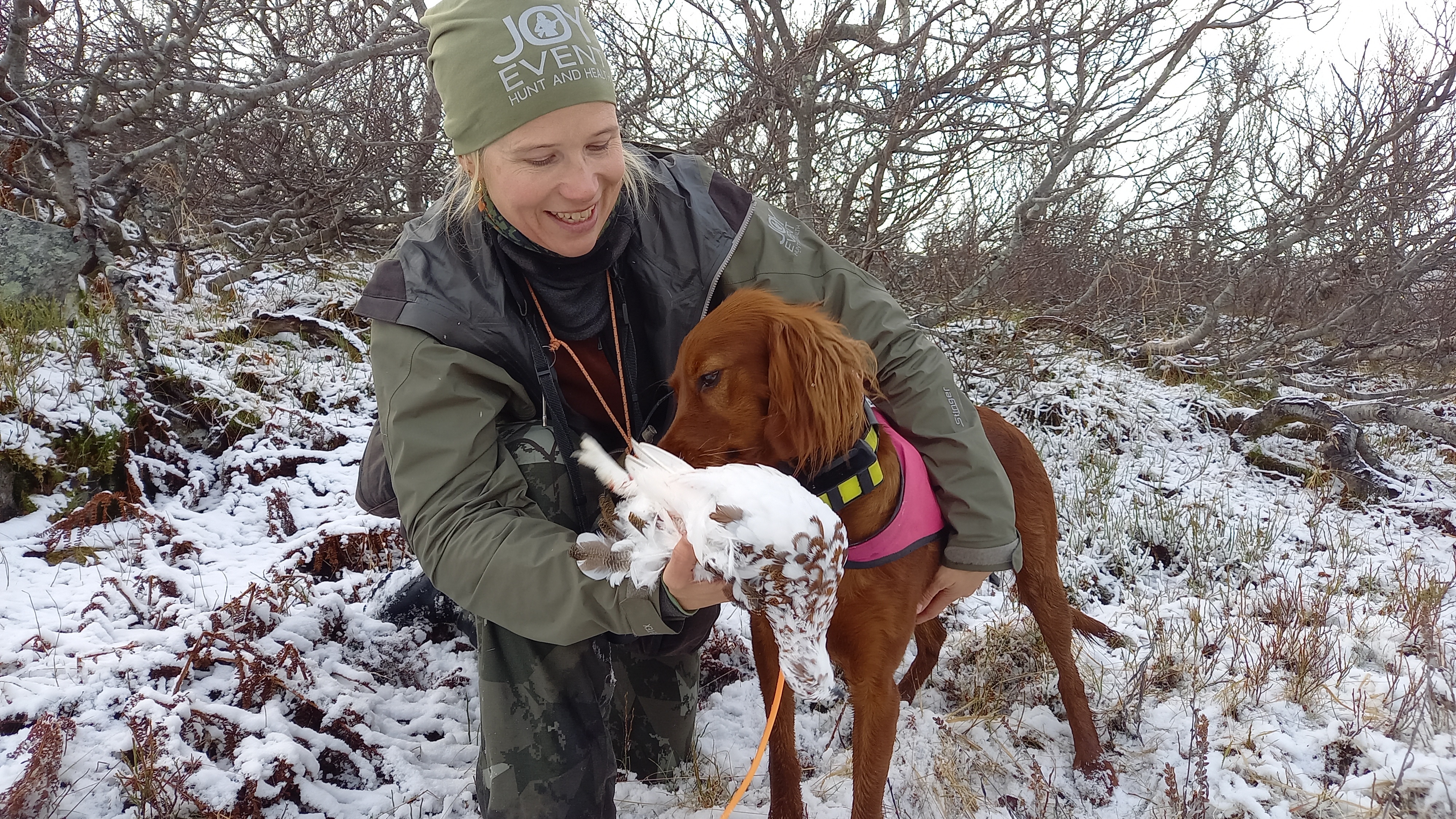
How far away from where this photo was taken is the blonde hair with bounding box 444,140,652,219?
1.99 metres

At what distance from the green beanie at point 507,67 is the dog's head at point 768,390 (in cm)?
65

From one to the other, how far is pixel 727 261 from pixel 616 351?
41 cm

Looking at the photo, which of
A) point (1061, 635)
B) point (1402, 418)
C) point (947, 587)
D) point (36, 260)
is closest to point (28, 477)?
point (36, 260)

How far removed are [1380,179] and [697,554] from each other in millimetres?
6291

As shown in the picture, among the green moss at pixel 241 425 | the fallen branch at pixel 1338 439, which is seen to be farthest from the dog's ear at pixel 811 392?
the fallen branch at pixel 1338 439

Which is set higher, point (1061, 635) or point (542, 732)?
point (1061, 635)

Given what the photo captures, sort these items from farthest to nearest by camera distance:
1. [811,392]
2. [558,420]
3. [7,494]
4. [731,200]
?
[7,494] < [731,200] < [558,420] < [811,392]

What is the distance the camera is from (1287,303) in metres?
5.85

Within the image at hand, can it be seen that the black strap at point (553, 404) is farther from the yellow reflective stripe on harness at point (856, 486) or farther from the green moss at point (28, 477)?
the green moss at point (28, 477)

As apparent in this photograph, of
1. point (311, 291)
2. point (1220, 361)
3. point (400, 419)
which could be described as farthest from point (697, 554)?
point (1220, 361)

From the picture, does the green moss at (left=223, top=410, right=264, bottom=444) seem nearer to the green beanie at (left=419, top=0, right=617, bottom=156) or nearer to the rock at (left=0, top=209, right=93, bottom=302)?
the rock at (left=0, top=209, right=93, bottom=302)

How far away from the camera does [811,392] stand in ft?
5.71

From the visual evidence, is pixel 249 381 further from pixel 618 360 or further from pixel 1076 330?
pixel 1076 330

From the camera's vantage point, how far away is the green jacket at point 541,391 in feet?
5.58
